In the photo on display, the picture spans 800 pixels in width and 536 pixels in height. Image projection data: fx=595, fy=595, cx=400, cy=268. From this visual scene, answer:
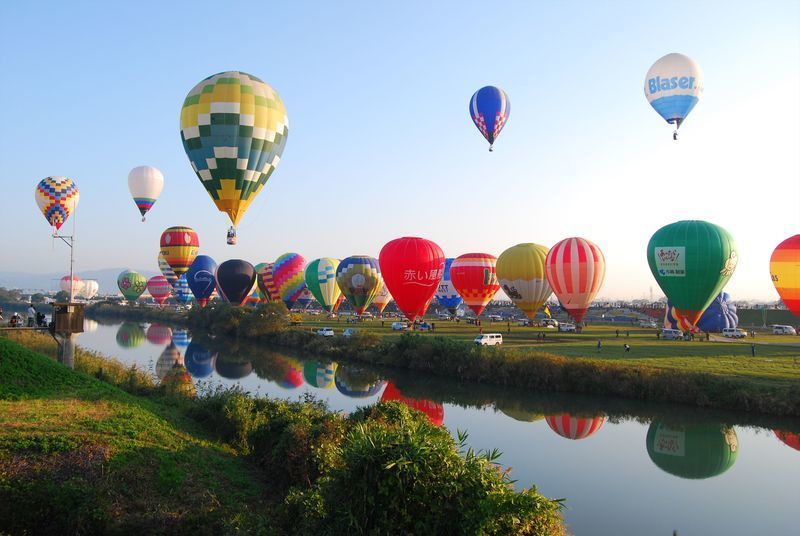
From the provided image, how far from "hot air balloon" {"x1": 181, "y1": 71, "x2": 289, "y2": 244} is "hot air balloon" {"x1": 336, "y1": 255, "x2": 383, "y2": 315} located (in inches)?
958

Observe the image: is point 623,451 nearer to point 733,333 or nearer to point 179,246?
point 733,333

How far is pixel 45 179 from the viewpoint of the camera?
3422cm

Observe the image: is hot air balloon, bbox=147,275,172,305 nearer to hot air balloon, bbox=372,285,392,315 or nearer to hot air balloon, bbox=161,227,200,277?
hot air balloon, bbox=161,227,200,277

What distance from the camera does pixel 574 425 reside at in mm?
19000

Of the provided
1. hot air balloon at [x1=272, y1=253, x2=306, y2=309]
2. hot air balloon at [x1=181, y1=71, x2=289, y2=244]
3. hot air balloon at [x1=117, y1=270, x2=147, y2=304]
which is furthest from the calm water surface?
hot air balloon at [x1=117, y1=270, x2=147, y2=304]

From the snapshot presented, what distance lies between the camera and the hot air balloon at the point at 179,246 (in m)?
56.1

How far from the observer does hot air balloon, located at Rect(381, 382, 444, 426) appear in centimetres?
1945

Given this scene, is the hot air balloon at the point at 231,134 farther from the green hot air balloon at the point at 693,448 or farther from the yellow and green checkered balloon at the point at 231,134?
the green hot air balloon at the point at 693,448

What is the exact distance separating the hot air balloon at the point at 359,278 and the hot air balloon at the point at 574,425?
26.1m

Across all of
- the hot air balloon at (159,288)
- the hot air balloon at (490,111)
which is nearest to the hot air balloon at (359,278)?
the hot air balloon at (490,111)

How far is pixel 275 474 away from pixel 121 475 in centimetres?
273

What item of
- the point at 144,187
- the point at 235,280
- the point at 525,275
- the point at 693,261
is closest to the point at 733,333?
the point at 693,261

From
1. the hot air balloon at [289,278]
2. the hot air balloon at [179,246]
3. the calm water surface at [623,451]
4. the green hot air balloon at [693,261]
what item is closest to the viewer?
the calm water surface at [623,451]

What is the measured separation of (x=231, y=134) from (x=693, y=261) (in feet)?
73.6
